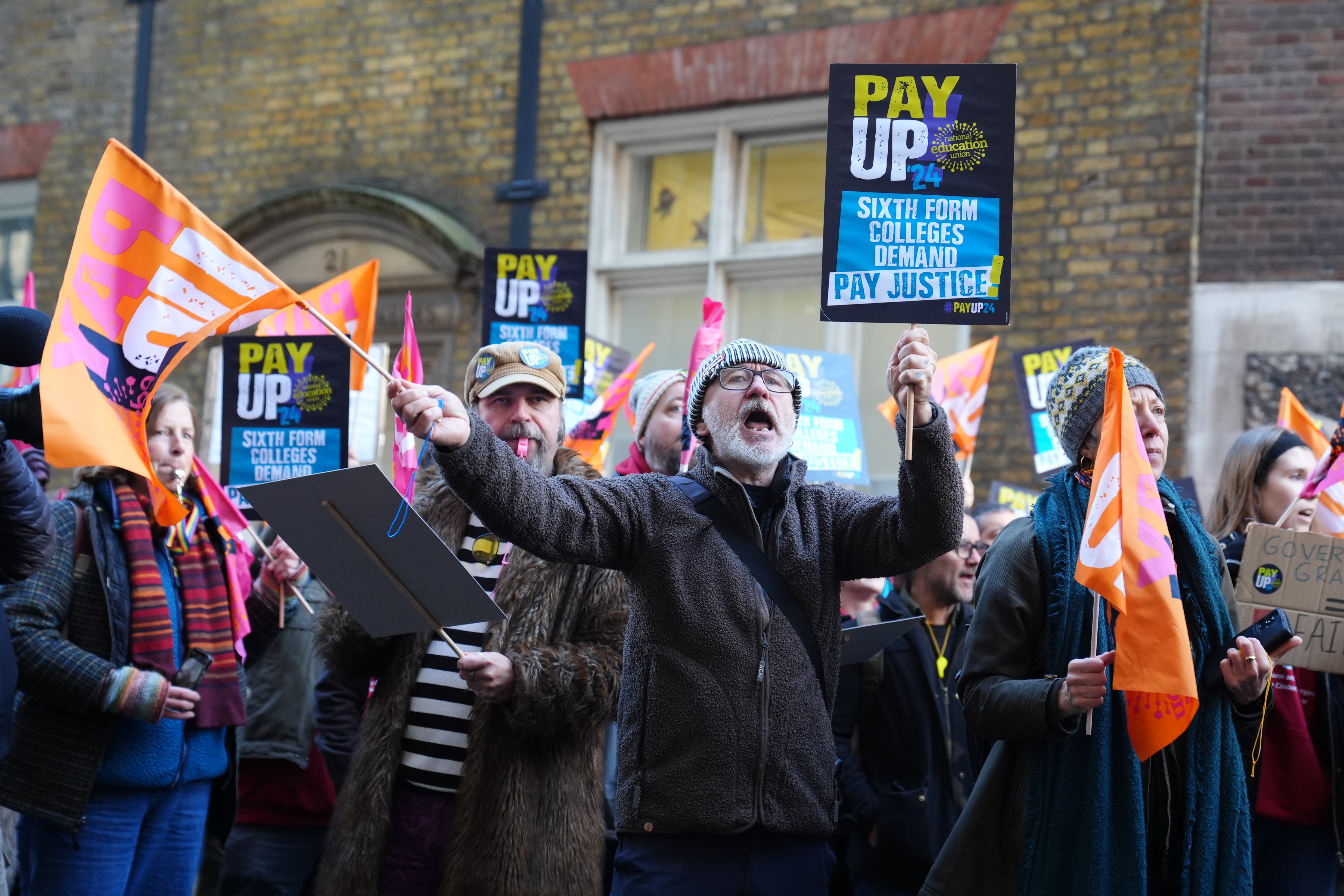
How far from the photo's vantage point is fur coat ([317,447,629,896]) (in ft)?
11.0

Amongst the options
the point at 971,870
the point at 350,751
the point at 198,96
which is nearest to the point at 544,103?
the point at 198,96

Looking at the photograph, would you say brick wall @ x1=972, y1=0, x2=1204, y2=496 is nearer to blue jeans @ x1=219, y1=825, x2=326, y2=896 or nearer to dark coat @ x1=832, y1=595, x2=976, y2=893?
dark coat @ x1=832, y1=595, x2=976, y2=893

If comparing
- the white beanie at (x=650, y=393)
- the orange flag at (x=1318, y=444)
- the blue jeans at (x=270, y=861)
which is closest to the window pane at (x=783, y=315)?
the orange flag at (x=1318, y=444)

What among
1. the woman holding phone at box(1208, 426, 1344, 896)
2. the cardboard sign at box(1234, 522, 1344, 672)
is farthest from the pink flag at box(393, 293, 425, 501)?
the woman holding phone at box(1208, 426, 1344, 896)

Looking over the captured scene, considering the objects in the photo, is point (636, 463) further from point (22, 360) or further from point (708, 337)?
point (22, 360)

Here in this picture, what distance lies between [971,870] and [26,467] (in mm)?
2173

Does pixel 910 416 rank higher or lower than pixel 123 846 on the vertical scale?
higher

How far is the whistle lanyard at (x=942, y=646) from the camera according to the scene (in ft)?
14.7

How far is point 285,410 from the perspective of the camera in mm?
5055

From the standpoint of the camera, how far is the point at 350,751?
475 centimetres

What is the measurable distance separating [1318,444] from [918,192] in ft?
9.05

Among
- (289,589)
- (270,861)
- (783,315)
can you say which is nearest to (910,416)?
(289,589)

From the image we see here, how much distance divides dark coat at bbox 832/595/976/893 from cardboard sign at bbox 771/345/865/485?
1.48 metres

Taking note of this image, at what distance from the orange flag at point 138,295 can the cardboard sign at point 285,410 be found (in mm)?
1475
